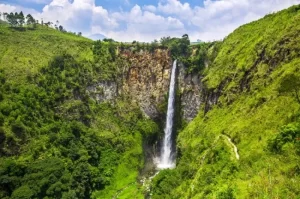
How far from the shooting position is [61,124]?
54.5 m

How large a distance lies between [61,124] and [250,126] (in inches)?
1376

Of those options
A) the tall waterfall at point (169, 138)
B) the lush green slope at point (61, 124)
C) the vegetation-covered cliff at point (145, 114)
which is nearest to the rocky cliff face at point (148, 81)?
the vegetation-covered cliff at point (145, 114)

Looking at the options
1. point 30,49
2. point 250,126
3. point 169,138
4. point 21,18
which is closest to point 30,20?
point 21,18

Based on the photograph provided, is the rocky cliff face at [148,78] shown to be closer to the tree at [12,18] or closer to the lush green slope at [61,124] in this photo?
the lush green slope at [61,124]

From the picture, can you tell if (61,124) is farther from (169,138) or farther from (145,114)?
(169,138)

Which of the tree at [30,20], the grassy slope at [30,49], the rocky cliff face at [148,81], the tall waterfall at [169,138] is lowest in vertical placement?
the tall waterfall at [169,138]

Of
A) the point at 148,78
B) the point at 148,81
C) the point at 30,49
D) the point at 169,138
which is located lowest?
the point at 169,138

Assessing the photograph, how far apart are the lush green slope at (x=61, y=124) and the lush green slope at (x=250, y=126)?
13041mm

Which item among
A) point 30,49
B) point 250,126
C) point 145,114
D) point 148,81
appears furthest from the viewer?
point 148,81

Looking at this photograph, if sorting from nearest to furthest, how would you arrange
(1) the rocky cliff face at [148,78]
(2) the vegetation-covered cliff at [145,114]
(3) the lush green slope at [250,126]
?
1. (3) the lush green slope at [250,126]
2. (2) the vegetation-covered cliff at [145,114]
3. (1) the rocky cliff face at [148,78]

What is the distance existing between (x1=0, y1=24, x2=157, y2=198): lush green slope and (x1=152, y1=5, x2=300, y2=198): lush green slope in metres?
13.0

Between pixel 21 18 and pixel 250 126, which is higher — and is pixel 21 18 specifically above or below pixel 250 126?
above

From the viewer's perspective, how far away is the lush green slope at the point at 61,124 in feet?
146

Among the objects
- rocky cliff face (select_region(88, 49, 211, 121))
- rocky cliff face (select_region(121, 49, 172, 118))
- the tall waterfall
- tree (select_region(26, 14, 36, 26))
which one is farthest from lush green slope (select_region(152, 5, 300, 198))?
tree (select_region(26, 14, 36, 26))
